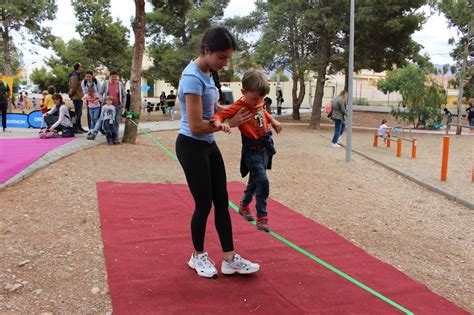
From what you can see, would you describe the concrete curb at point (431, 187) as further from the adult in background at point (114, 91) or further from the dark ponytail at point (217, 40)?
the adult in background at point (114, 91)

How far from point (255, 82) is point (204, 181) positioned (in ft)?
3.05

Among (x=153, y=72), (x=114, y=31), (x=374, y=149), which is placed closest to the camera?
(x=374, y=149)

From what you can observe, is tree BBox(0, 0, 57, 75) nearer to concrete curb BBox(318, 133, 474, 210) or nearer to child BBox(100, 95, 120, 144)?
child BBox(100, 95, 120, 144)

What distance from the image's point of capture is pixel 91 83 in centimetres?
Answer: 1113

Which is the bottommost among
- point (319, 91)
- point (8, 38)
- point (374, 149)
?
point (374, 149)

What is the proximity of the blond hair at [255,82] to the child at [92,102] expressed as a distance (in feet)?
27.1

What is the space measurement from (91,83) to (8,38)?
47.7ft

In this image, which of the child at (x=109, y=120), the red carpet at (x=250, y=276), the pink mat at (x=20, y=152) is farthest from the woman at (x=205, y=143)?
the child at (x=109, y=120)

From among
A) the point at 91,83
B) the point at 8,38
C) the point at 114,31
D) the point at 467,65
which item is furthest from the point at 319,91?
the point at 8,38

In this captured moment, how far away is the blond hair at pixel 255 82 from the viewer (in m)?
3.57

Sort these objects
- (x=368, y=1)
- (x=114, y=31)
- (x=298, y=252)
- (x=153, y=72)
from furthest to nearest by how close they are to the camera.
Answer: (x=153, y=72) < (x=114, y=31) < (x=368, y=1) < (x=298, y=252)

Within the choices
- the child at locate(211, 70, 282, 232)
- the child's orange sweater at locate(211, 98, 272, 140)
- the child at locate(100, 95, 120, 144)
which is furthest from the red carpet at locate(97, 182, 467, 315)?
the child at locate(100, 95, 120, 144)

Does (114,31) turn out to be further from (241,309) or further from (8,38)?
(241,309)

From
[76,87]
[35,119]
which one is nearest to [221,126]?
[76,87]
